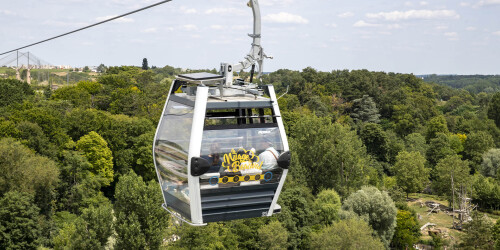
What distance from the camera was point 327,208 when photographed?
4112cm

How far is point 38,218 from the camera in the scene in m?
36.7

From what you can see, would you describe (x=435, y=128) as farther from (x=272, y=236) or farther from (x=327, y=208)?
(x=272, y=236)

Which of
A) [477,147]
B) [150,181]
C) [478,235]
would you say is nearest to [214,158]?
[150,181]

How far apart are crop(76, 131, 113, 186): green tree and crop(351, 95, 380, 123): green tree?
4845cm

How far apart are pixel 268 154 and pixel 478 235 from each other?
32835mm

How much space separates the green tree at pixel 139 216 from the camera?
106 ft

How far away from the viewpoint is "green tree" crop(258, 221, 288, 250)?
3509 centimetres

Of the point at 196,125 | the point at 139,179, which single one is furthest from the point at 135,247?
the point at 196,125

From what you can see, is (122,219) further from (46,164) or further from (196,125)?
(196,125)

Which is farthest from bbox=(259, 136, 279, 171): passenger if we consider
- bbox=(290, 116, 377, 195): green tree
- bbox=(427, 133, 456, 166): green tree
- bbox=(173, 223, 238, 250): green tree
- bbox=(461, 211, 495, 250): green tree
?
bbox=(427, 133, 456, 166): green tree

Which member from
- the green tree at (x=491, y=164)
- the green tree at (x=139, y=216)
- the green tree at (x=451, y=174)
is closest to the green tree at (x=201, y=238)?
the green tree at (x=139, y=216)

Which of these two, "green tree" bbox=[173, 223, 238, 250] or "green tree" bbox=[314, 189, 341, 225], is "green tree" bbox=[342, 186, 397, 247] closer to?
"green tree" bbox=[314, 189, 341, 225]

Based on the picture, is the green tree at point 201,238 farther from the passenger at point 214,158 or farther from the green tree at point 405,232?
the passenger at point 214,158

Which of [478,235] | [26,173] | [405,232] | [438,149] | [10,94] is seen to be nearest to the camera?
[26,173]
